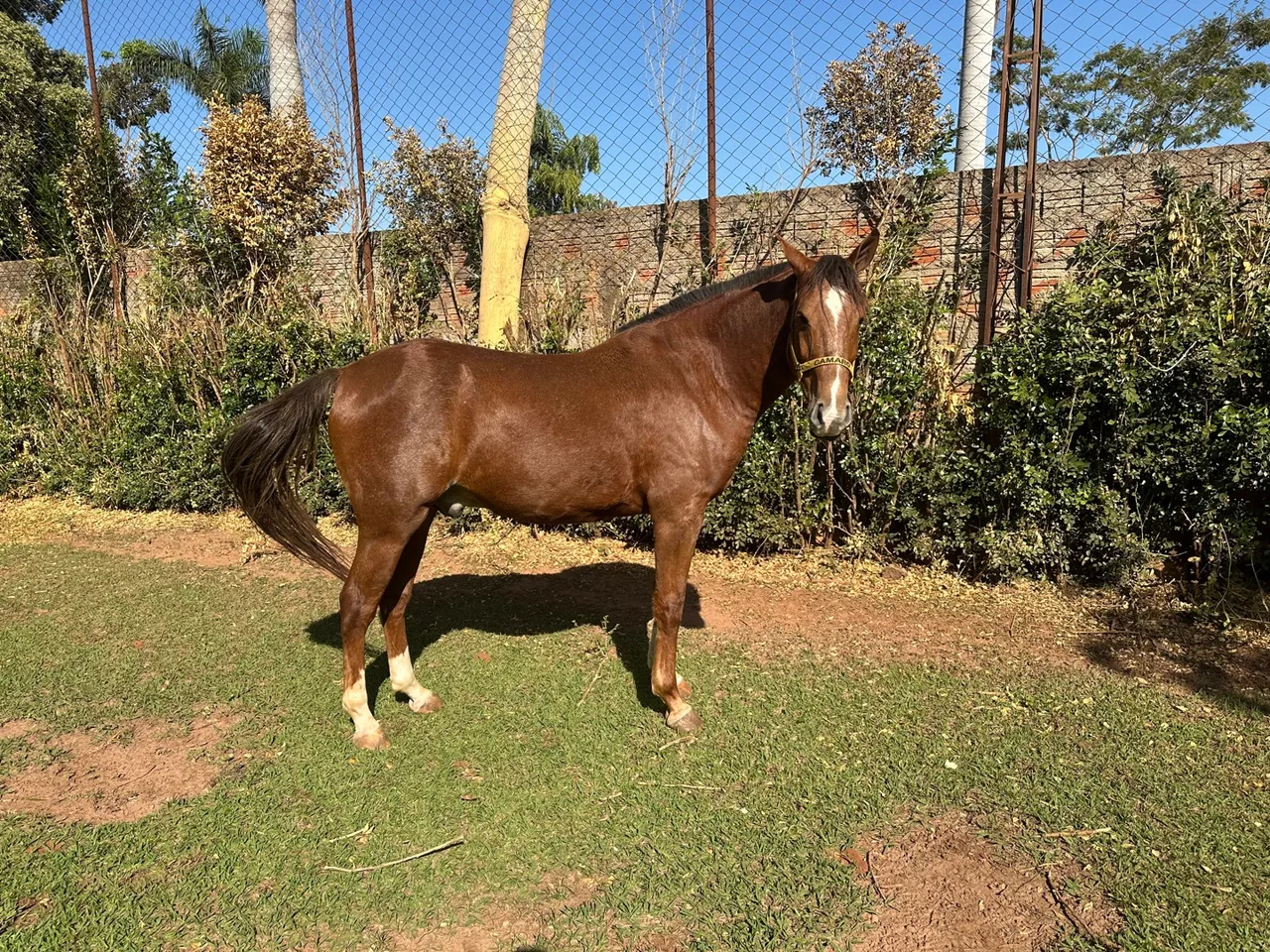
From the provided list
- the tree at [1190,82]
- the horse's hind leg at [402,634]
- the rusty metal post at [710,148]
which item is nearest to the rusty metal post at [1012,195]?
the rusty metal post at [710,148]

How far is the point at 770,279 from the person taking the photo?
3311mm

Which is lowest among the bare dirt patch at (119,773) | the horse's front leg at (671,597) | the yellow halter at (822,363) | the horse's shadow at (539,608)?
the bare dirt patch at (119,773)

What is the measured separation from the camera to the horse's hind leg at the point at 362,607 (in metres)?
3.18

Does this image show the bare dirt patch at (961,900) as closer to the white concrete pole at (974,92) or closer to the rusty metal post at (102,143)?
the white concrete pole at (974,92)

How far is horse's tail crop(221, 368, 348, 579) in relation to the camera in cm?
339

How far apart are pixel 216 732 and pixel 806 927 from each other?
278cm

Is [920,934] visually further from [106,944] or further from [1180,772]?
[106,944]

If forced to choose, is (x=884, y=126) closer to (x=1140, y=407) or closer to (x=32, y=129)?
(x=1140, y=407)

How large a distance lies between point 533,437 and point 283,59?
1050 cm

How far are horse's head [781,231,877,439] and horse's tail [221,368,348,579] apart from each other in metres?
2.20

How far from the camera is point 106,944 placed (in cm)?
212

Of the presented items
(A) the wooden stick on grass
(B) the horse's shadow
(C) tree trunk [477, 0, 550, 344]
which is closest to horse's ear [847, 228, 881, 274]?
(B) the horse's shadow

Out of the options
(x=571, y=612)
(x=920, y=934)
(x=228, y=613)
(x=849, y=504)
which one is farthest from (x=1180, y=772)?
(x=228, y=613)

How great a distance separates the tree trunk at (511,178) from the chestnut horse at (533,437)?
3.56 m
